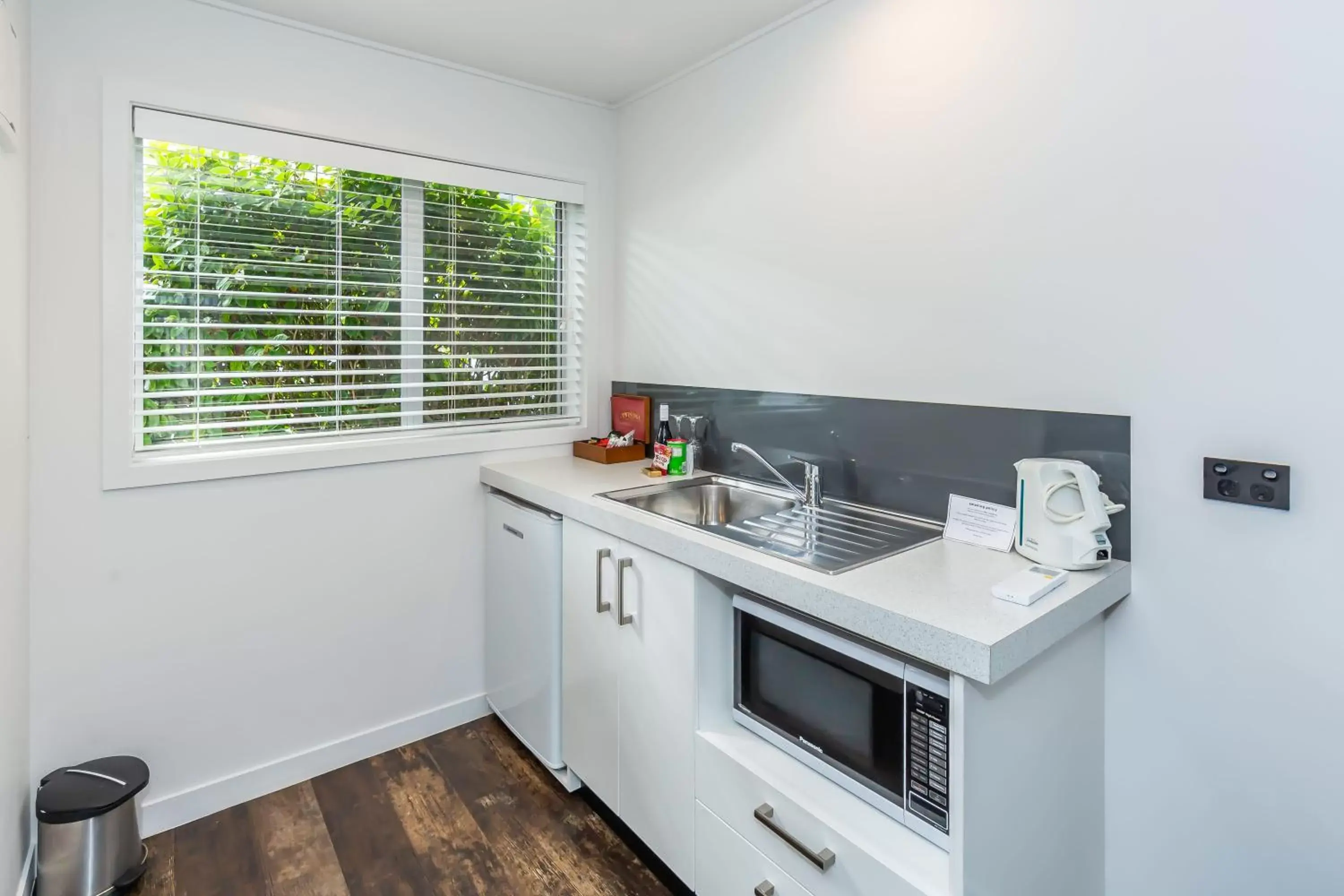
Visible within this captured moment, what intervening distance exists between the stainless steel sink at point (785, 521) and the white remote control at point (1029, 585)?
28cm

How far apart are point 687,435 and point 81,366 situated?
72.4 inches

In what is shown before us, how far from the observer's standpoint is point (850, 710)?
1434mm

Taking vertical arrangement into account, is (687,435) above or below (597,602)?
above

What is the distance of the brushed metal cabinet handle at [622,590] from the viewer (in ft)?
6.19

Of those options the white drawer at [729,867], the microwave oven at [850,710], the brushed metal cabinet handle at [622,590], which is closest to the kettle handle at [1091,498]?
the microwave oven at [850,710]

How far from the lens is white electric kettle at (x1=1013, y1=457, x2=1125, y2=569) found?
144 centimetres

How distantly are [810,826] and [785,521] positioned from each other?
85 centimetres

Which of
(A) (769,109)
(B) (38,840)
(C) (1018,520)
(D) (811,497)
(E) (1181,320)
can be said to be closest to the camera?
(E) (1181,320)

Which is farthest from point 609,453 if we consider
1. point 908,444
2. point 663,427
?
point 908,444

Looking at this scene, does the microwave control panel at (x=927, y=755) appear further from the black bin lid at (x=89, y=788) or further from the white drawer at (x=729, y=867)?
the black bin lid at (x=89, y=788)

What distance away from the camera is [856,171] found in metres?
2.00

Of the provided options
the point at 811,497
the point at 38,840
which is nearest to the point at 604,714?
the point at 811,497

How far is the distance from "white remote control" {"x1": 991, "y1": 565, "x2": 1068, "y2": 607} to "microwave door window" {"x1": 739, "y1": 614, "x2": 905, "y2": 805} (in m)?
0.25

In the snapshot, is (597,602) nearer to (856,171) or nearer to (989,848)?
(989,848)
